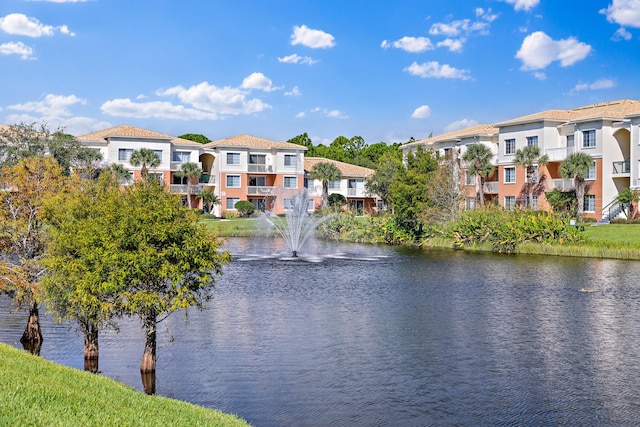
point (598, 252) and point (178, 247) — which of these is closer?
point (178, 247)

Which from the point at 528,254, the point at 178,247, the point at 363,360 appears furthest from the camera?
the point at 528,254

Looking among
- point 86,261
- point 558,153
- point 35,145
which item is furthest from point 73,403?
point 558,153

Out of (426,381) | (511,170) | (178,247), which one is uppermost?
(511,170)

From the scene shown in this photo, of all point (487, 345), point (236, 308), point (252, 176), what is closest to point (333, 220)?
point (252, 176)

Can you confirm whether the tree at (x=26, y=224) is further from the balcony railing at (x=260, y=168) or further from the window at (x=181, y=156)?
the balcony railing at (x=260, y=168)

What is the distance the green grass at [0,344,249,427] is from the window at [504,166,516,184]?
193 ft

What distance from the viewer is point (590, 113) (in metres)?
61.4

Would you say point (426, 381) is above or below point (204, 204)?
below

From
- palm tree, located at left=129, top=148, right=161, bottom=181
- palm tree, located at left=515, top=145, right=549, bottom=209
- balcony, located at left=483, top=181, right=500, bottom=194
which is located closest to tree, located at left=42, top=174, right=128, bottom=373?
palm tree, located at left=515, top=145, right=549, bottom=209

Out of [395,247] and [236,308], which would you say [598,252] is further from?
[236,308]

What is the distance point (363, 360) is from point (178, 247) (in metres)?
5.38

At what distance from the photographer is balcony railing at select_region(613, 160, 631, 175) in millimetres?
56750

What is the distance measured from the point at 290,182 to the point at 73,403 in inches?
2878

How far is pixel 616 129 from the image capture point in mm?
57750
